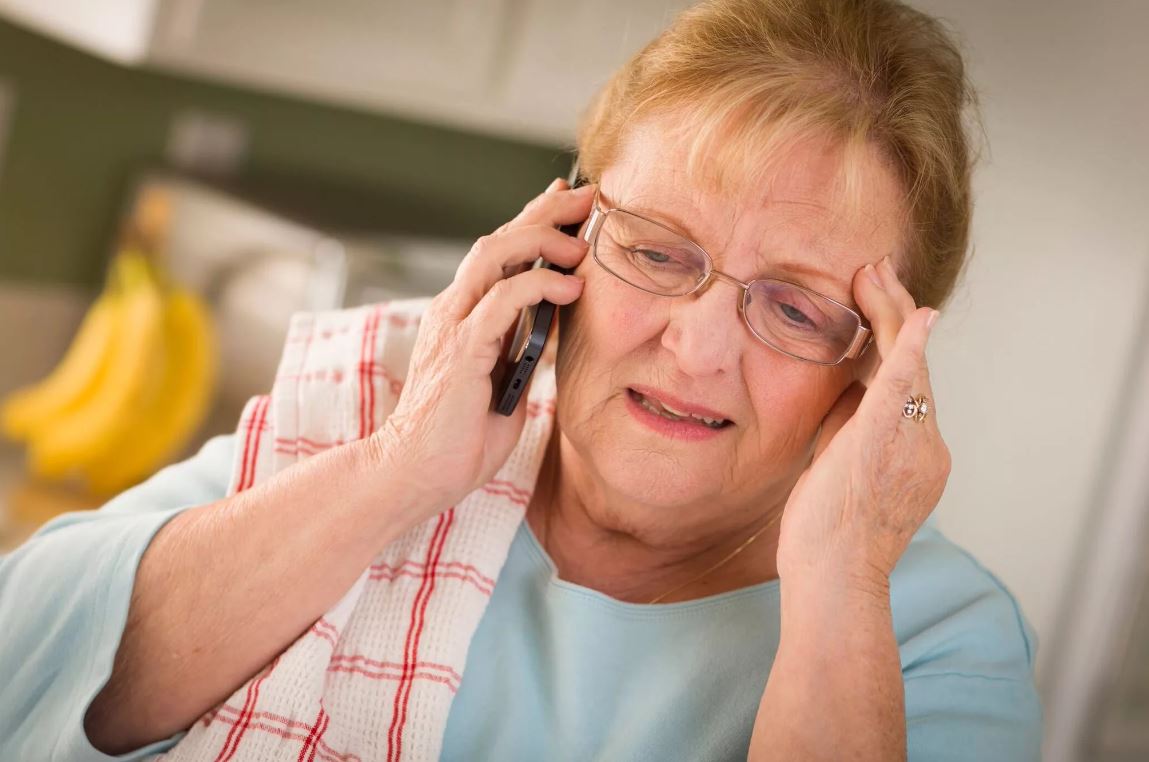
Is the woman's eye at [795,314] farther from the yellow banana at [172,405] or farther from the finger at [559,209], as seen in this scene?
the yellow banana at [172,405]

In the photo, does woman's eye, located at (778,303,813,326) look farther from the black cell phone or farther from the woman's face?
the black cell phone

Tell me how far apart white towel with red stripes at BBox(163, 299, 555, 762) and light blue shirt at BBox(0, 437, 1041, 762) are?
45 mm

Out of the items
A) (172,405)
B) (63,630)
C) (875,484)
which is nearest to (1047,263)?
(875,484)

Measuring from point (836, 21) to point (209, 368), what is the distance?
1514 mm

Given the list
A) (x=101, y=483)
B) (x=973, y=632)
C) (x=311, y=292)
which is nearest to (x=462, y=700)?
(x=973, y=632)

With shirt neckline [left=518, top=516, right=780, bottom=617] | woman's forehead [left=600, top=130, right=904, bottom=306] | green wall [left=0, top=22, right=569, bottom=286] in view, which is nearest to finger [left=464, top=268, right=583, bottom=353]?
woman's forehead [left=600, top=130, right=904, bottom=306]

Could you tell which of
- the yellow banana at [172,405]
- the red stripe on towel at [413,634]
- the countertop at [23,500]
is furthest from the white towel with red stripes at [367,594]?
the yellow banana at [172,405]

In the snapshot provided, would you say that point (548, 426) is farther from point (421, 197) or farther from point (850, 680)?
point (421, 197)

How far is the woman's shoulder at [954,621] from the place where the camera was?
3.39 feet

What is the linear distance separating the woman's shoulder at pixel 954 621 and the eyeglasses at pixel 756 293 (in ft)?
0.74

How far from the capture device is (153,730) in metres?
1.04

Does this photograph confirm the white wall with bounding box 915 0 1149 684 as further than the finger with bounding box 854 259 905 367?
Yes

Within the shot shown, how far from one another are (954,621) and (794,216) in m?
0.40

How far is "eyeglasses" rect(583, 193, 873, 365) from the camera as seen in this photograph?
1.02 m
